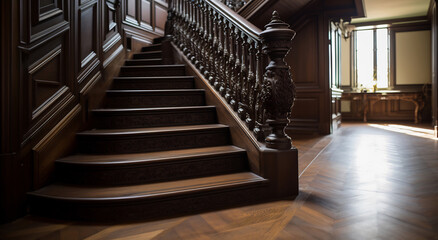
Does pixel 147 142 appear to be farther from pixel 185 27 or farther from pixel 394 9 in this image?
pixel 394 9

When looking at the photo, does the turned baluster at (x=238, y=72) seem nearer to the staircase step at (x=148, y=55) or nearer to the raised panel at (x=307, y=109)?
the staircase step at (x=148, y=55)

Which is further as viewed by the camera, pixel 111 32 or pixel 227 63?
pixel 111 32

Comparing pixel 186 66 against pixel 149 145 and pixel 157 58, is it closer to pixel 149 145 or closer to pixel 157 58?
pixel 157 58

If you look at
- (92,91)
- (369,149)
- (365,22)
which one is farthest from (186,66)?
(365,22)

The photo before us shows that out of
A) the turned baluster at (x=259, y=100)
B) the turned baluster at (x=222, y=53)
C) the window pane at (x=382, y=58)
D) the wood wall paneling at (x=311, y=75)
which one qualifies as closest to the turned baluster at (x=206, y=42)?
the turned baluster at (x=222, y=53)

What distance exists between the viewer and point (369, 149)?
12.1 ft

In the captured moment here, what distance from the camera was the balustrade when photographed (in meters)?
1.95

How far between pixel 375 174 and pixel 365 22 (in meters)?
8.01

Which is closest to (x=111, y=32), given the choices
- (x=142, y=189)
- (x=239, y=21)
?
(x=239, y=21)

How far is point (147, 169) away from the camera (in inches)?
75.4

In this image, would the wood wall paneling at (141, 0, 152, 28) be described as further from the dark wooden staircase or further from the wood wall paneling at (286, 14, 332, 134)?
the wood wall paneling at (286, 14, 332, 134)

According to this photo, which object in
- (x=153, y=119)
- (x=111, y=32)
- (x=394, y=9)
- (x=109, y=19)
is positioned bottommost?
(x=153, y=119)

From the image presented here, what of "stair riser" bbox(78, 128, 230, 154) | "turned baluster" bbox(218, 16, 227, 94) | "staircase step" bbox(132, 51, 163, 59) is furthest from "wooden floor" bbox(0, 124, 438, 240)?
"staircase step" bbox(132, 51, 163, 59)

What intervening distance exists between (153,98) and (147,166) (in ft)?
3.43
